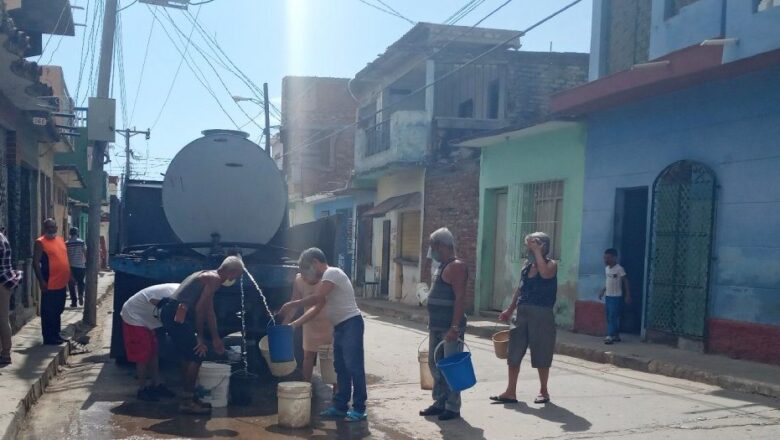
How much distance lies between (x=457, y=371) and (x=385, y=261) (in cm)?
1715

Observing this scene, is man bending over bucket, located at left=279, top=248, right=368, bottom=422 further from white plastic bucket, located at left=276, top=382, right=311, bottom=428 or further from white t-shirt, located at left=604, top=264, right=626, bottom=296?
white t-shirt, located at left=604, top=264, right=626, bottom=296

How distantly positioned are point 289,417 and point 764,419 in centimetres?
398

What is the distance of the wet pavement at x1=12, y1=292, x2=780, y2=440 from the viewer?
6094 mm

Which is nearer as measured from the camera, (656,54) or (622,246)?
(656,54)

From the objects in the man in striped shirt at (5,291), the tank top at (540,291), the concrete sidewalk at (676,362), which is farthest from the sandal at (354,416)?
the concrete sidewalk at (676,362)

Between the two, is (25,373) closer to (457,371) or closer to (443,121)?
(457,371)

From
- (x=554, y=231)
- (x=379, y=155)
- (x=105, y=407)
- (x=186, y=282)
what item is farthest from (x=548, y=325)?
(x=379, y=155)

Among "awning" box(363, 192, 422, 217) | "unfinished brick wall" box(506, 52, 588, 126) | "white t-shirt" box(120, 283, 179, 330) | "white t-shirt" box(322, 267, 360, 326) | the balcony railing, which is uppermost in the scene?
"unfinished brick wall" box(506, 52, 588, 126)

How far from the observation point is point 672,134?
36.7 feet

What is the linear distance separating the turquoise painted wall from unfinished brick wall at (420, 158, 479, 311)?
0.45 m

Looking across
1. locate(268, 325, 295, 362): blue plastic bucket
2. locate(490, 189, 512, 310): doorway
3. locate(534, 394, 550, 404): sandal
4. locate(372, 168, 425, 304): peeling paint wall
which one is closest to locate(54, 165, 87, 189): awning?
locate(372, 168, 425, 304): peeling paint wall

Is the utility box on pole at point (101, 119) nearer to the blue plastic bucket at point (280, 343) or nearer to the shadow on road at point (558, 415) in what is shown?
the blue plastic bucket at point (280, 343)

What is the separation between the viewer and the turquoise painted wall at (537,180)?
1347 cm

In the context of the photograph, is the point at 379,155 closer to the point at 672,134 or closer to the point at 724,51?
the point at 672,134
